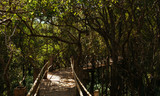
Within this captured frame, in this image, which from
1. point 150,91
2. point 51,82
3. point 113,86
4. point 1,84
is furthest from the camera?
point 1,84

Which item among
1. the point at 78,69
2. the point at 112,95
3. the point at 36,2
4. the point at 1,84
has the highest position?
the point at 36,2

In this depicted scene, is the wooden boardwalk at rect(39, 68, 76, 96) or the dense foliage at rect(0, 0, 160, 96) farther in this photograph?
the dense foliage at rect(0, 0, 160, 96)

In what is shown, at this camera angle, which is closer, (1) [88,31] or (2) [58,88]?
(2) [58,88]

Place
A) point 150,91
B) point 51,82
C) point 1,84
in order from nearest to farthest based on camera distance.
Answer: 1. point 51,82
2. point 150,91
3. point 1,84

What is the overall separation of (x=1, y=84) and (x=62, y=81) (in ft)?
17.8

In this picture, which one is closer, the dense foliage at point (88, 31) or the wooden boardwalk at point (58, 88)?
the wooden boardwalk at point (58, 88)

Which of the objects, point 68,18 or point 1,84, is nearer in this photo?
point 68,18

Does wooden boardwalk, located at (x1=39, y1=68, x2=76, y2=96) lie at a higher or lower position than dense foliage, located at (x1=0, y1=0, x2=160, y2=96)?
lower

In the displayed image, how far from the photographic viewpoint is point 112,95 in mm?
11539

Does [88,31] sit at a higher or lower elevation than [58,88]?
higher

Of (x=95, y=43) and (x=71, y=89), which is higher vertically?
(x=95, y=43)

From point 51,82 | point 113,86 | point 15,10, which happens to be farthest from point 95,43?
point 15,10

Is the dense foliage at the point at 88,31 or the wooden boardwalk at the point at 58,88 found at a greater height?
the dense foliage at the point at 88,31

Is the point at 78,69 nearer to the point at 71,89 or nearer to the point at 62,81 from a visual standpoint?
the point at 71,89
